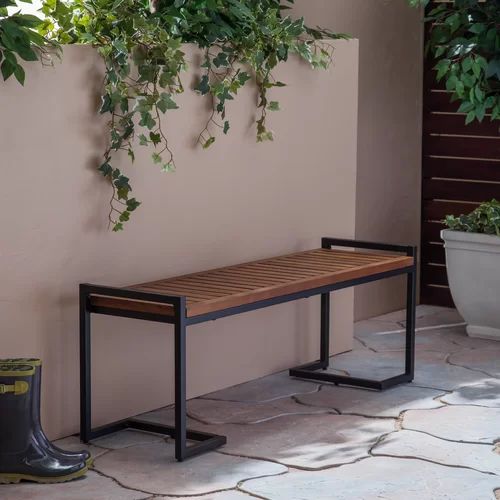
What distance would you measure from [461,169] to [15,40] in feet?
10.4

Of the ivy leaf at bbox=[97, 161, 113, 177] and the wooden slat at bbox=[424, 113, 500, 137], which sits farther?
the wooden slat at bbox=[424, 113, 500, 137]

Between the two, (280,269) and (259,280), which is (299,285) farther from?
(280,269)

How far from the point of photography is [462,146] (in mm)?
5902

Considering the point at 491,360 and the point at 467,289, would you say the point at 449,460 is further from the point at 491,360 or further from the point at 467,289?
the point at 467,289

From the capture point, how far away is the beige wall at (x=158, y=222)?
3486 mm

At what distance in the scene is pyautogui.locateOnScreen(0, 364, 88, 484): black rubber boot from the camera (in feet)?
10.4

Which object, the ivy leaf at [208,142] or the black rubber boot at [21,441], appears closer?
the black rubber boot at [21,441]

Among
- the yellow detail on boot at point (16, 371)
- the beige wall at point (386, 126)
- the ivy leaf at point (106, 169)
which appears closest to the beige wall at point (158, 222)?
the ivy leaf at point (106, 169)

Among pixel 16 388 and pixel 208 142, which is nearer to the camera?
pixel 16 388

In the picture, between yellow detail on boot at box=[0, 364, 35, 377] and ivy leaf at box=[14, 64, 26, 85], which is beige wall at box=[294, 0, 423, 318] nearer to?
ivy leaf at box=[14, 64, 26, 85]

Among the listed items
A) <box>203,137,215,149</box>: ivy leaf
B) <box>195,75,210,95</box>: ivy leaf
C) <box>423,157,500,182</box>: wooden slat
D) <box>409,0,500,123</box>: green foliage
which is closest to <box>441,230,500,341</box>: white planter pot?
<box>409,0,500,123</box>: green foliage

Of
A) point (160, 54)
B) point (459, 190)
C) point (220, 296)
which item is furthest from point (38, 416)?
point (459, 190)

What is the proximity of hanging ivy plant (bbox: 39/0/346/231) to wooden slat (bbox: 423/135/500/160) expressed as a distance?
185 centimetres

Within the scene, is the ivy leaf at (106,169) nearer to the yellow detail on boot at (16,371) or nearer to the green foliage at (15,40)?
the green foliage at (15,40)
